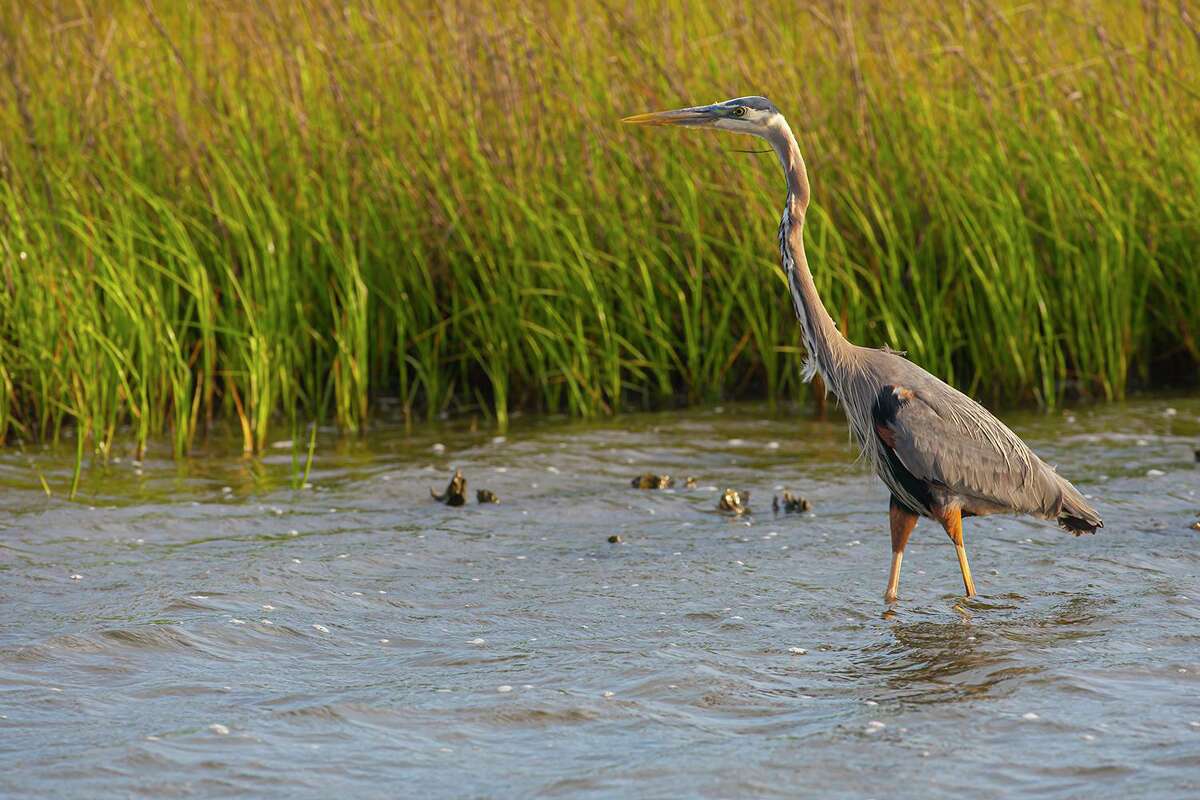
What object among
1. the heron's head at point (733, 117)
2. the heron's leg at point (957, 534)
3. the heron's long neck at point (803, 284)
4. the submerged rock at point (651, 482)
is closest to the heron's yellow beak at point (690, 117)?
the heron's head at point (733, 117)

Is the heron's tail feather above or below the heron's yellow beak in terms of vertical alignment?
below

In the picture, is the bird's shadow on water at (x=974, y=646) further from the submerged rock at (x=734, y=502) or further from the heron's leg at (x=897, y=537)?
the submerged rock at (x=734, y=502)

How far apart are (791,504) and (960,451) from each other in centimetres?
140

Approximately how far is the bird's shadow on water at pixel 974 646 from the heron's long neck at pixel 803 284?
1.00 meters

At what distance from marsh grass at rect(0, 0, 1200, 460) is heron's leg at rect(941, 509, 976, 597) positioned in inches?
108

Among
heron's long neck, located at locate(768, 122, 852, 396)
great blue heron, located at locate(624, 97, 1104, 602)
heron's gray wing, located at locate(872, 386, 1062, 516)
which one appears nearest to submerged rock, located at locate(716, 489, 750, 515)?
great blue heron, located at locate(624, 97, 1104, 602)

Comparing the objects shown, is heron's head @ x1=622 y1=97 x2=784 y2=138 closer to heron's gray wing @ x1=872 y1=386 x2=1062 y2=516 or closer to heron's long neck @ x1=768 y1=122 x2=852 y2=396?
heron's long neck @ x1=768 y1=122 x2=852 y2=396

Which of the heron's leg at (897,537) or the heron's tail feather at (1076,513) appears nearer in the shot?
the heron's leg at (897,537)

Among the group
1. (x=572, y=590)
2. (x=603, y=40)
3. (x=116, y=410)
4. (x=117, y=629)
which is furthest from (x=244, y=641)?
(x=603, y=40)

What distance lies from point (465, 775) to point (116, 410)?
4.30 m

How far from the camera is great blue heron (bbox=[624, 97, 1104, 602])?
5.71 meters

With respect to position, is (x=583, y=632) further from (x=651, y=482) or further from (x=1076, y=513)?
(x=651, y=482)

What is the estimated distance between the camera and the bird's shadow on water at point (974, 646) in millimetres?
4746

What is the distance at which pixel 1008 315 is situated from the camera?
8.41 meters
